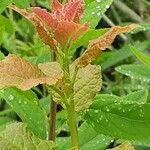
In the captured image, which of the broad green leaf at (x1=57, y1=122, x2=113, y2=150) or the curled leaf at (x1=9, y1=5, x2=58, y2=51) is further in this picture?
the broad green leaf at (x1=57, y1=122, x2=113, y2=150)

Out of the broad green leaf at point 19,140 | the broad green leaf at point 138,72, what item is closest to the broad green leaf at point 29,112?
the broad green leaf at point 19,140

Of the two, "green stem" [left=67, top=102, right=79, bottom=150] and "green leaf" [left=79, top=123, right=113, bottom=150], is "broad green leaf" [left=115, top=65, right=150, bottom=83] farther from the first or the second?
"green stem" [left=67, top=102, right=79, bottom=150]

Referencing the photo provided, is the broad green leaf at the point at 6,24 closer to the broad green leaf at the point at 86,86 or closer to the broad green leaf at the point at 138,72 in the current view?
the broad green leaf at the point at 138,72

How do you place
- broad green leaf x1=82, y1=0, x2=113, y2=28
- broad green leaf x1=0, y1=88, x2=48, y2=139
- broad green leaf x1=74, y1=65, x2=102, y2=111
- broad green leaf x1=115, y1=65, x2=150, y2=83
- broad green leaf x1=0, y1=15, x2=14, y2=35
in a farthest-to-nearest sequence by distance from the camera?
broad green leaf x1=115, y1=65, x2=150, y2=83, broad green leaf x1=0, y1=15, x2=14, y2=35, broad green leaf x1=82, y1=0, x2=113, y2=28, broad green leaf x1=0, y1=88, x2=48, y2=139, broad green leaf x1=74, y1=65, x2=102, y2=111

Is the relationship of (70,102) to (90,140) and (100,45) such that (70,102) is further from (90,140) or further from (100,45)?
(90,140)

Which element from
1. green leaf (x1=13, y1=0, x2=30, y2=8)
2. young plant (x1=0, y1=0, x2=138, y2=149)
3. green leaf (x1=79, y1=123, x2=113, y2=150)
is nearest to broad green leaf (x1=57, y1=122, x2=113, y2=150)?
green leaf (x1=79, y1=123, x2=113, y2=150)

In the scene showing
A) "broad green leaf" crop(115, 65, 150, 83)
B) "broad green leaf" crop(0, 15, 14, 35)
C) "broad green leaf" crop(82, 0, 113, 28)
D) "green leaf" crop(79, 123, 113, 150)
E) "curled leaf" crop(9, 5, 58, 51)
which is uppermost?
"curled leaf" crop(9, 5, 58, 51)

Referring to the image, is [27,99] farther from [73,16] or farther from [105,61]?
[105,61]
